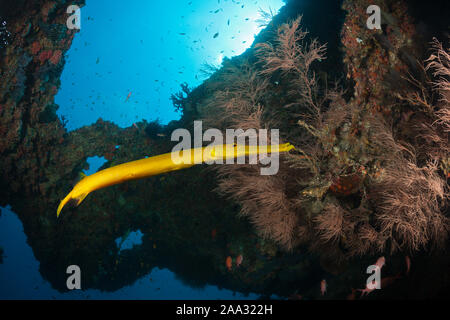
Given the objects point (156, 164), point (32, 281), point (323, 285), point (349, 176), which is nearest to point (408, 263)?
point (323, 285)

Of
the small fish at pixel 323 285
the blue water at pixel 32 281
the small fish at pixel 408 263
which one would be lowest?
the blue water at pixel 32 281

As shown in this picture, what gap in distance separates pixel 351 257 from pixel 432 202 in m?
1.93

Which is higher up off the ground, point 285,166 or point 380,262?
point 285,166

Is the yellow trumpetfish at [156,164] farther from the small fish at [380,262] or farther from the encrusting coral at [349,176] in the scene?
the small fish at [380,262]

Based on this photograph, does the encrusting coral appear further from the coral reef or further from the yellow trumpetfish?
Result: the yellow trumpetfish

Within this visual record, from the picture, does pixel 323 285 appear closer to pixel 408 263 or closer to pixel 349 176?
pixel 408 263

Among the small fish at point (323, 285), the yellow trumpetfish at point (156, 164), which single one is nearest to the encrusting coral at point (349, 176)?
the small fish at point (323, 285)

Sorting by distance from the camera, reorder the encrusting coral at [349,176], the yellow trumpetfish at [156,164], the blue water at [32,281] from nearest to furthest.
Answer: the yellow trumpetfish at [156,164]
the encrusting coral at [349,176]
the blue water at [32,281]

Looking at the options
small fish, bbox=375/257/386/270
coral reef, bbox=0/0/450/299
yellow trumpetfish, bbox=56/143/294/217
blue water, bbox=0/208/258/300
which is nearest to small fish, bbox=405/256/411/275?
coral reef, bbox=0/0/450/299

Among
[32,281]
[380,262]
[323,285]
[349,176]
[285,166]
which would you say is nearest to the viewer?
[349,176]

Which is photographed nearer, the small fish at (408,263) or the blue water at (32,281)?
the small fish at (408,263)

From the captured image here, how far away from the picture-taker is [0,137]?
20.0ft
